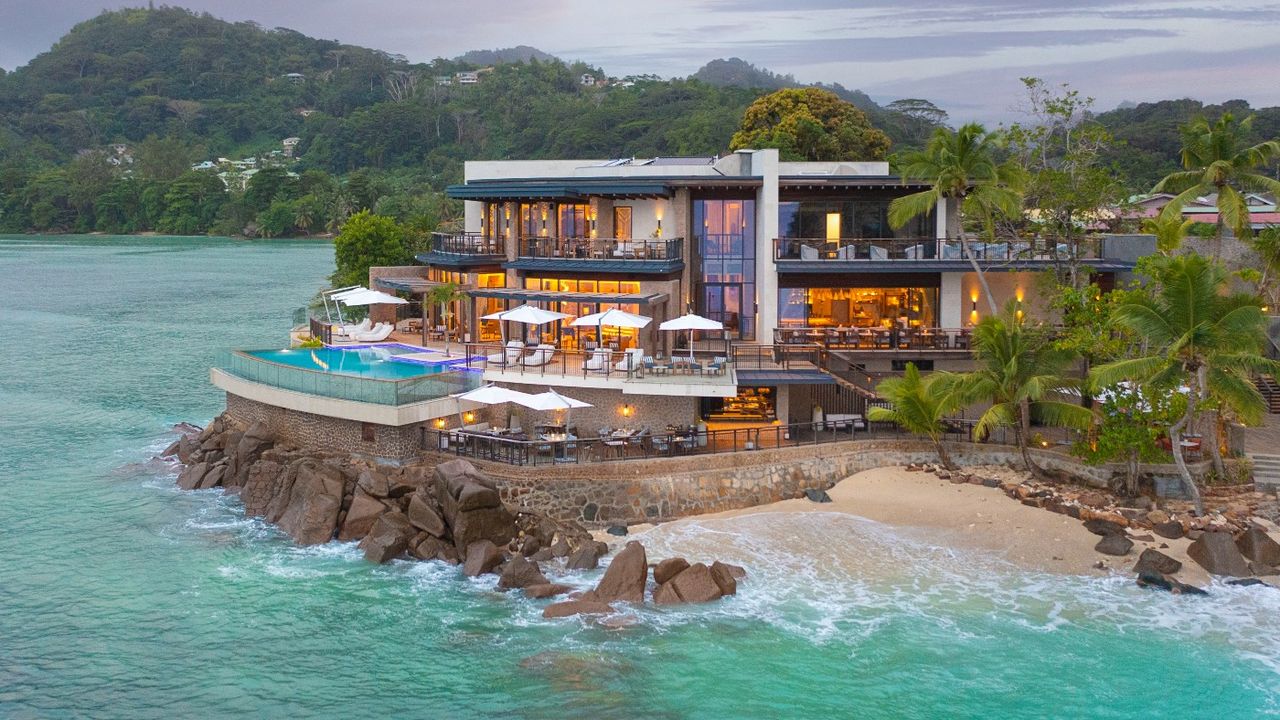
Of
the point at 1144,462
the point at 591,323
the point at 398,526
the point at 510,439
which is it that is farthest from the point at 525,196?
the point at 1144,462

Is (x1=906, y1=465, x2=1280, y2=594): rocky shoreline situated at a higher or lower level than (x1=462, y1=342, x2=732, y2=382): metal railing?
lower

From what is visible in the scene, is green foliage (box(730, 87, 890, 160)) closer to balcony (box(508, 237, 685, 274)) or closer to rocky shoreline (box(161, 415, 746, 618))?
balcony (box(508, 237, 685, 274))

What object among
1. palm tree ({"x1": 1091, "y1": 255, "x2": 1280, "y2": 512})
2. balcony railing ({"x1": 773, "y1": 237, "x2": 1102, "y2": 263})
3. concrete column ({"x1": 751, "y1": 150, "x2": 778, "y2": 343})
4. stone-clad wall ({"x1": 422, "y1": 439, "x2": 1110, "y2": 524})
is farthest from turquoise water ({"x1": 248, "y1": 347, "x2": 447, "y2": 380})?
palm tree ({"x1": 1091, "y1": 255, "x2": 1280, "y2": 512})

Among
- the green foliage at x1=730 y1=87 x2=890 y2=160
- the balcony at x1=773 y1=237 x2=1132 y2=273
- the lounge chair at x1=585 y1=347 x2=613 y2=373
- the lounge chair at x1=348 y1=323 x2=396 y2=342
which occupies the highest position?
the green foliage at x1=730 y1=87 x2=890 y2=160

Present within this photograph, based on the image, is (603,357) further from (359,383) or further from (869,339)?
(869,339)

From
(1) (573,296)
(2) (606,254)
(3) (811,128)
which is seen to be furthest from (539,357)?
(3) (811,128)

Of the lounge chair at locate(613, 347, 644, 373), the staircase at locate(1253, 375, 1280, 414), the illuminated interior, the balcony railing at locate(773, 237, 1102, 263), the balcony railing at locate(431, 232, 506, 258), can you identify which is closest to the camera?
the lounge chair at locate(613, 347, 644, 373)

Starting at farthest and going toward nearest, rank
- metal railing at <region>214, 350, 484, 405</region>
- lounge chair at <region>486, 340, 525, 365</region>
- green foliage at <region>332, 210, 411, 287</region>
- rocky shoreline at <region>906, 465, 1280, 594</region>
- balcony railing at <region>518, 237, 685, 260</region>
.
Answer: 1. green foliage at <region>332, 210, 411, 287</region>
2. balcony railing at <region>518, 237, 685, 260</region>
3. lounge chair at <region>486, 340, 525, 365</region>
4. metal railing at <region>214, 350, 484, 405</region>
5. rocky shoreline at <region>906, 465, 1280, 594</region>
